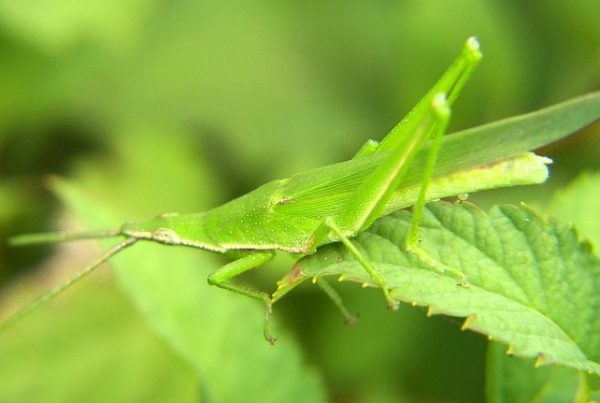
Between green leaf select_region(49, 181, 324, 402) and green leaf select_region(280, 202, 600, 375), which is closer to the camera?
green leaf select_region(280, 202, 600, 375)

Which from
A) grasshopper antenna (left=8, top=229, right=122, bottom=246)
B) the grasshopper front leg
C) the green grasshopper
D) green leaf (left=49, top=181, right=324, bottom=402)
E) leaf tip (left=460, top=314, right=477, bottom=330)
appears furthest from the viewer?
grasshopper antenna (left=8, top=229, right=122, bottom=246)

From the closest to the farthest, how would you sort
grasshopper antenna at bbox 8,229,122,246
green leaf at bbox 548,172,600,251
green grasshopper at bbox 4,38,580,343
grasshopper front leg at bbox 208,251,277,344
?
green grasshopper at bbox 4,38,580,343, green leaf at bbox 548,172,600,251, grasshopper front leg at bbox 208,251,277,344, grasshopper antenna at bbox 8,229,122,246

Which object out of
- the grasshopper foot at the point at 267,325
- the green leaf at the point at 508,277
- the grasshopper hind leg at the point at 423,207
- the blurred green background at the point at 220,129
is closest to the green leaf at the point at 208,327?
the blurred green background at the point at 220,129

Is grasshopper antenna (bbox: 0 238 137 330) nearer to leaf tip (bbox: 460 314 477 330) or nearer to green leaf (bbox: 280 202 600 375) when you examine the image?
green leaf (bbox: 280 202 600 375)

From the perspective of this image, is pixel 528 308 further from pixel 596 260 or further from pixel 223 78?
pixel 223 78

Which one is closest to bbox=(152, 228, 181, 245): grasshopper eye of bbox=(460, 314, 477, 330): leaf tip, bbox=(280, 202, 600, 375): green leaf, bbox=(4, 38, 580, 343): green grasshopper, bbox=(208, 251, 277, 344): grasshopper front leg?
bbox=(4, 38, 580, 343): green grasshopper

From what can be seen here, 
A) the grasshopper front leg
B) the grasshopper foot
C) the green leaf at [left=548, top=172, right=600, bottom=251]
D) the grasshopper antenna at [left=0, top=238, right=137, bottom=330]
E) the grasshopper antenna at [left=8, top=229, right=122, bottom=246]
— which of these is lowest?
the green leaf at [left=548, top=172, right=600, bottom=251]

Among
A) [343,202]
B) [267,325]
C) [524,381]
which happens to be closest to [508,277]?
[524,381]
